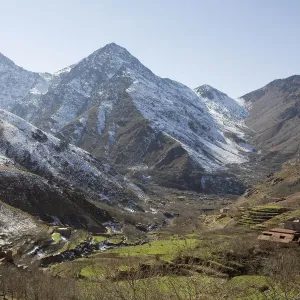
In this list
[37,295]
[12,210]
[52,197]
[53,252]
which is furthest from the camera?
[52,197]

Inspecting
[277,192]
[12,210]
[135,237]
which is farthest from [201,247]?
[277,192]

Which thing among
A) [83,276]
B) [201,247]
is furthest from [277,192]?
[83,276]

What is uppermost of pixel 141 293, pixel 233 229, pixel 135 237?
pixel 141 293

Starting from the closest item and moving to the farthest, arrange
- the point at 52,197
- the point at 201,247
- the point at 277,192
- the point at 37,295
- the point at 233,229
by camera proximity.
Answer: the point at 37,295 < the point at 201,247 < the point at 233,229 < the point at 52,197 < the point at 277,192

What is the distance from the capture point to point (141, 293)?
33625 millimetres

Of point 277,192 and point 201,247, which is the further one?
point 277,192

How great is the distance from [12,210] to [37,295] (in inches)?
3428

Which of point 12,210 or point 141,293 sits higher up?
point 141,293

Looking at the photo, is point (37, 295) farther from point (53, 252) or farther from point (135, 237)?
A: point (135, 237)

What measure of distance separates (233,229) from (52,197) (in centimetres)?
7136

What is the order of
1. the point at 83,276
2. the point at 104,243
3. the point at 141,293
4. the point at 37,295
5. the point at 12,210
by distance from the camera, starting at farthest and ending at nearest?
the point at 12,210
the point at 104,243
the point at 83,276
the point at 37,295
the point at 141,293

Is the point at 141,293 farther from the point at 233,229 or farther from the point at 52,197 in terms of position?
the point at 52,197

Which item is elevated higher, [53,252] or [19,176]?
[19,176]

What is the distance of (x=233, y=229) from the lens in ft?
350
